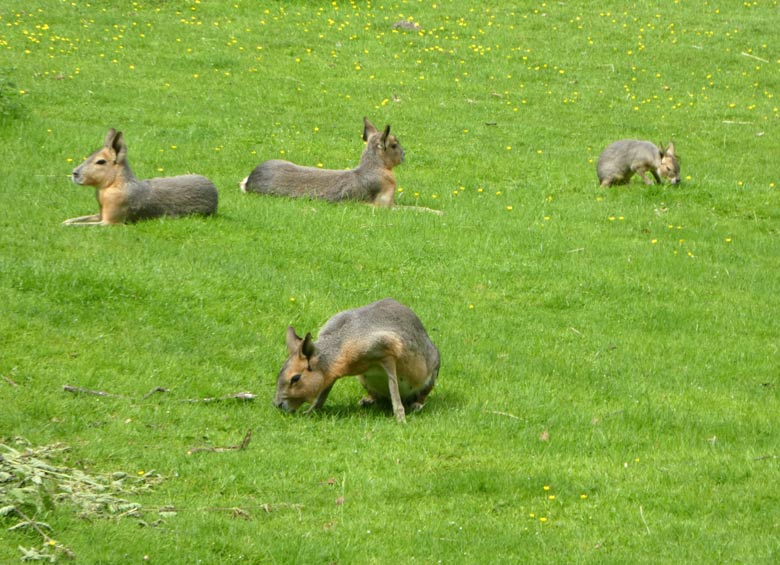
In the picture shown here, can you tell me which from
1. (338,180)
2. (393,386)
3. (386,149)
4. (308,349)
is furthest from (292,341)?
(386,149)

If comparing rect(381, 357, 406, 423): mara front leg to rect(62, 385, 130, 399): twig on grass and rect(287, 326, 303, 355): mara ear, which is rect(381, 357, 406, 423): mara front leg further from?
rect(62, 385, 130, 399): twig on grass

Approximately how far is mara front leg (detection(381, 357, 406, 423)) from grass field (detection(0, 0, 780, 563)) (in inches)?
6.0

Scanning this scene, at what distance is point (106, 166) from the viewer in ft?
47.4

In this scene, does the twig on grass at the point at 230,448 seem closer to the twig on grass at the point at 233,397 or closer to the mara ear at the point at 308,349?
the mara ear at the point at 308,349

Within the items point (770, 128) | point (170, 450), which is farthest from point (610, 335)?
point (770, 128)

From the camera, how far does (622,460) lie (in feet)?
29.0

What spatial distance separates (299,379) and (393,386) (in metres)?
0.73

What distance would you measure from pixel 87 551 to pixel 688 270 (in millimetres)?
9916

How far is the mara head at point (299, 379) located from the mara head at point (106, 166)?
5762 millimetres

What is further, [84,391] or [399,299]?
[399,299]

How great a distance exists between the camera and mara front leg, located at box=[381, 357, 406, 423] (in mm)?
9484

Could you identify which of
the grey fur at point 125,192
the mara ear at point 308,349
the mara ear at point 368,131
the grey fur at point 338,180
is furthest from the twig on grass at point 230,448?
the mara ear at point 368,131

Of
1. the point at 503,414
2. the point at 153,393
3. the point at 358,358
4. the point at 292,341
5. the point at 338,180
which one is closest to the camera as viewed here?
the point at 358,358

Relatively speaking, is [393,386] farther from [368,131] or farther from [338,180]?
[368,131]
